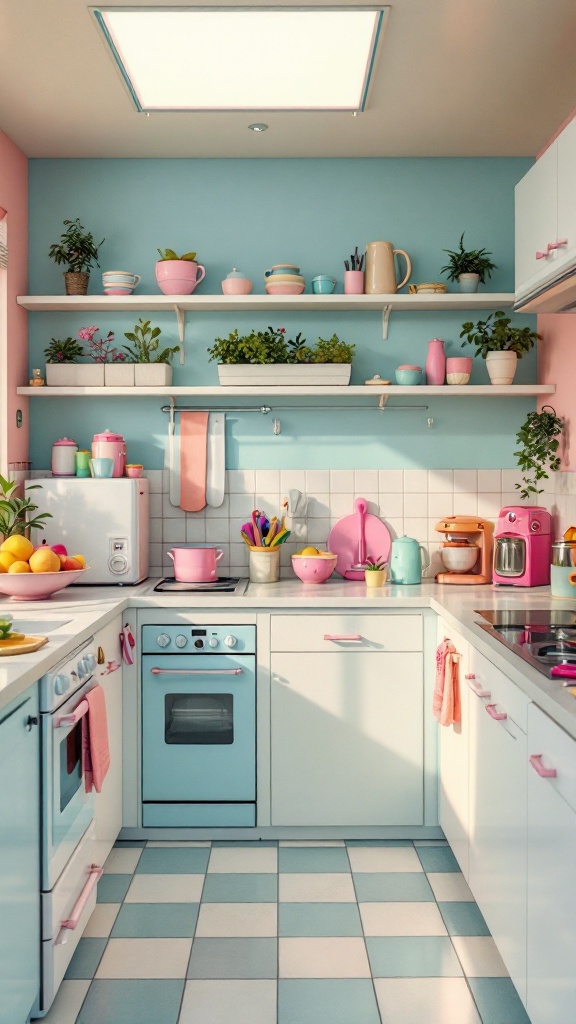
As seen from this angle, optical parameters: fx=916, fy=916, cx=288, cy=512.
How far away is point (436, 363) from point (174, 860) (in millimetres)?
2180

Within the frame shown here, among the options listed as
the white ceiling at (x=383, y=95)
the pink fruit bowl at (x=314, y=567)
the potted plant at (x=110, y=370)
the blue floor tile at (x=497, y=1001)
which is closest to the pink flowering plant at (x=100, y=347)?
the potted plant at (x=110, y=370)

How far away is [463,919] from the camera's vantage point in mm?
2738

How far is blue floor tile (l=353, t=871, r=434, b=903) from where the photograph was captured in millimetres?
2889

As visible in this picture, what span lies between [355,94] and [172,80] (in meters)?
0.62

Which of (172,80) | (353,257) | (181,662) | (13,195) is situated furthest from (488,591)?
(13,195)

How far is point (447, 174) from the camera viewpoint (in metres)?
3.90

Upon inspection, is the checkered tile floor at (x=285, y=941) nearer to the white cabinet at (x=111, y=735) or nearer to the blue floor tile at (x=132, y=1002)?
the blue floor tile at (x=132, y=1002)

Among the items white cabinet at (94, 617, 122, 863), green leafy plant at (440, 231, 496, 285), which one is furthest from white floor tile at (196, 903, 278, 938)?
green leafy plant at (440, 231, 496, 285)

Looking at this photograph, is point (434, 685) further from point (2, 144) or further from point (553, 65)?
point (2, 144)

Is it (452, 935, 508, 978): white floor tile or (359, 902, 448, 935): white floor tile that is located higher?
(452, 935, 508, 978): white floor tile

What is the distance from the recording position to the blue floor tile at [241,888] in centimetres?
290

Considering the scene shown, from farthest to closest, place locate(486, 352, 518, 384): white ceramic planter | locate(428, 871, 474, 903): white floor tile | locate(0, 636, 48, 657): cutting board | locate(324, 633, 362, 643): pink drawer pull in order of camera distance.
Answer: locate(486, 352, 518, 384): white ceramic planter → locate(324, 633, 362, 643): pink drawer pull → locate(428, 871, 474, 903): white floor tile → locate(0, 636, 48, 657): cutting board

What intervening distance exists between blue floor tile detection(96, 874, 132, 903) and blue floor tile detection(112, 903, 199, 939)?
0.07 m

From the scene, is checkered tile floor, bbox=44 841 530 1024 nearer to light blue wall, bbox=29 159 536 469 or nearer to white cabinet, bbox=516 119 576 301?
light blue wall, bbox=29 159 536 469
